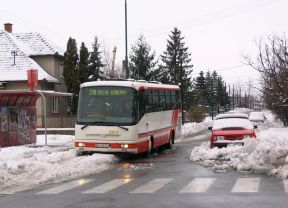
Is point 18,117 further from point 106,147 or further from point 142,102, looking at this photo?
point 106,147

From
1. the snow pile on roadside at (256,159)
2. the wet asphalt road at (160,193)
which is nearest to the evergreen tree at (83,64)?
the snow pile on roadside at (256,159)

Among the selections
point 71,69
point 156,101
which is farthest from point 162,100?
point 71,69

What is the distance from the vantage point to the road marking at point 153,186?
38.7 feet

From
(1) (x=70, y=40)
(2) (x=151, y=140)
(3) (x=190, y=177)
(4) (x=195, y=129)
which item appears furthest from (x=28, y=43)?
(3) (x=190, y=177)

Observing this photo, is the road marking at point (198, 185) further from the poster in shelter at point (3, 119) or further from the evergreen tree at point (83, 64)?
the evergreen tree at point (83, 64)

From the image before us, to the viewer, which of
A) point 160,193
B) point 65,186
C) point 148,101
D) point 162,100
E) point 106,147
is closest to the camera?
point 160,193

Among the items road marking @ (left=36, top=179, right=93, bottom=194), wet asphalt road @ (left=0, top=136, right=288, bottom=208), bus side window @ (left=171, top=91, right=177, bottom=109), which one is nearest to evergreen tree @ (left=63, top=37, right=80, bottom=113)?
bus side window @ (left=171, top=91, right=177, bottom=109)

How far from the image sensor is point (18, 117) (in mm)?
25734

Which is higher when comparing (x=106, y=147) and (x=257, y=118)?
(x=257, y=118)

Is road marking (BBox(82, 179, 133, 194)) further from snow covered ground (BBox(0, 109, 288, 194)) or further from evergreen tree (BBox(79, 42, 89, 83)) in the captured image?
evergreen tree (BBox(79, 42, 89, 83))

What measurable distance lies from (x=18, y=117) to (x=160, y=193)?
15.8 meters

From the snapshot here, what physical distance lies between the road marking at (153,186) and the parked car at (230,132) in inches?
280

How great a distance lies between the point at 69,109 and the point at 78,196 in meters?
38.1

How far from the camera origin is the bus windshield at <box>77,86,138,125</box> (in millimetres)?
19406
